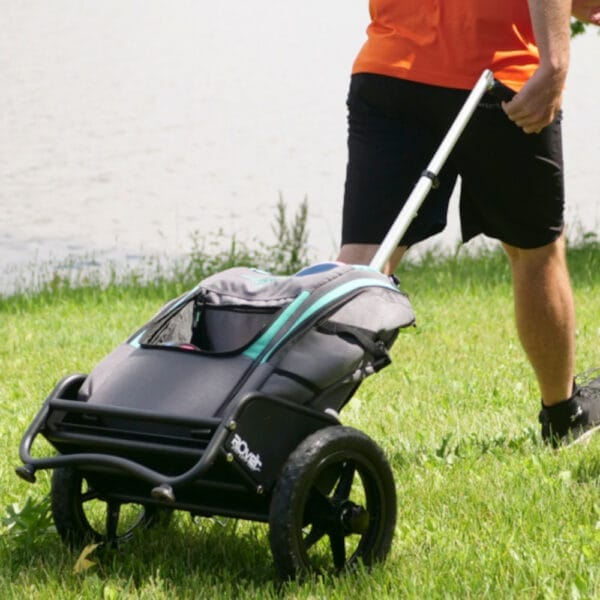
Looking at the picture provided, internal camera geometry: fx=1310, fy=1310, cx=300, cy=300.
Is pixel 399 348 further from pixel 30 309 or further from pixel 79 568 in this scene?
pixel 79 568

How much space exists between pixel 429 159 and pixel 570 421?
101 centimetres

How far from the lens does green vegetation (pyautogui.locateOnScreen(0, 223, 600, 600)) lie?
300cm

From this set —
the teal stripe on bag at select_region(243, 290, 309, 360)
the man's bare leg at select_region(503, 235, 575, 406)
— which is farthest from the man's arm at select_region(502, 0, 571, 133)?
the teal stripe on bag at select_region(243, 290, 309, 360)

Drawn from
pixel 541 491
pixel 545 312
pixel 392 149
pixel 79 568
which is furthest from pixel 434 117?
pixel 79 568

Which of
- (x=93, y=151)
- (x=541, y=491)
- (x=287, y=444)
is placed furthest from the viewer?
(x=93, y=151)

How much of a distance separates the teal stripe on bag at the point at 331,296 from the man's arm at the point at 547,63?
2.57 feet

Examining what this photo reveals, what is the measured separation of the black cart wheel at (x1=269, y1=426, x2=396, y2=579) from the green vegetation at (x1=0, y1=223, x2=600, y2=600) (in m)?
0.07

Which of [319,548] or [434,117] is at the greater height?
[434,117]

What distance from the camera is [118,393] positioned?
9.55ft

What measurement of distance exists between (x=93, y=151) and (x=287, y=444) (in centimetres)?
1348

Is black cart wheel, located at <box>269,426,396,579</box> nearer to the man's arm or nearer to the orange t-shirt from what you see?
the man's arm

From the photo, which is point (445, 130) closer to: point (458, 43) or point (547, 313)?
point (458, 43)

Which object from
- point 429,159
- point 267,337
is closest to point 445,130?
point 429,159

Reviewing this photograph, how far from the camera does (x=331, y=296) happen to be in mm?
2967
